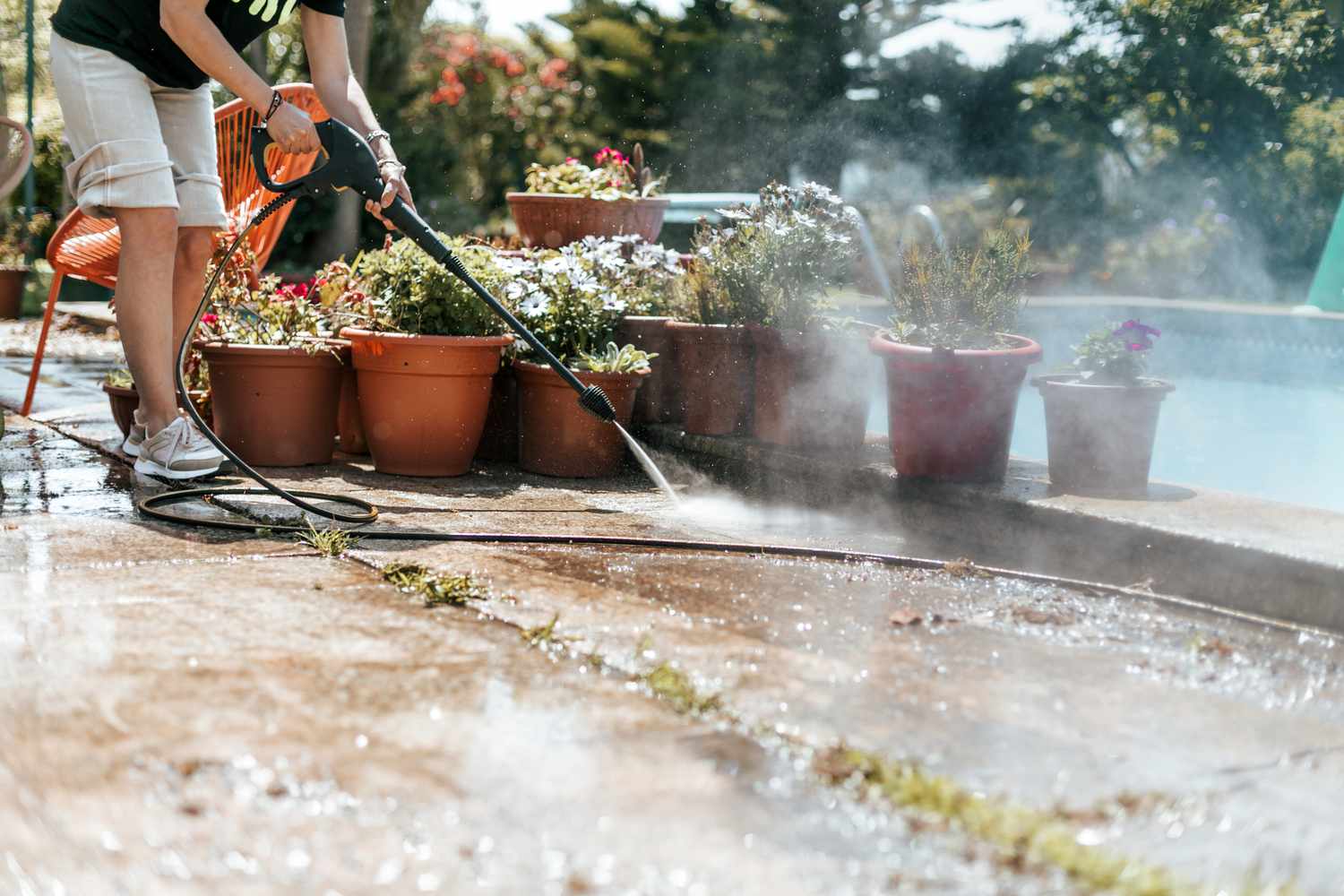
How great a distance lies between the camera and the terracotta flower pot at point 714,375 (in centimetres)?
335

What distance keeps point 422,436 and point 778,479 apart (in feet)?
2.81

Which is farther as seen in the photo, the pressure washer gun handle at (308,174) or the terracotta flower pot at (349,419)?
the terracotta flower pot at (349,419)

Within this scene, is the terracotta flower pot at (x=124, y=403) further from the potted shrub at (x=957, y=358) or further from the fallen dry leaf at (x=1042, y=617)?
the fallen dry leaf at (x=1042, y=617)

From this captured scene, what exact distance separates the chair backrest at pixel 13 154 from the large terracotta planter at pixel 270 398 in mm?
560

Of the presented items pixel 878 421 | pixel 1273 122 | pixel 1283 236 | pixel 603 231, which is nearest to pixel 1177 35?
pixel 1273 122

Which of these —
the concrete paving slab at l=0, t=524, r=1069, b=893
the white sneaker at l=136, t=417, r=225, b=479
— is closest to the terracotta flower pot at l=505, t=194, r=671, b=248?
the white sneaker at l=136, t=417, r=225, b=479

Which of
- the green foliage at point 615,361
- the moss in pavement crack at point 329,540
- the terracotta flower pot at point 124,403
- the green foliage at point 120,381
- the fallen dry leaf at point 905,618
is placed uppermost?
the green foliage at point 615,361

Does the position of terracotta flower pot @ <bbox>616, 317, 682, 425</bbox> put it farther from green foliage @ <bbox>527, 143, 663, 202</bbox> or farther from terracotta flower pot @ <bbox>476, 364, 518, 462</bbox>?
green foliage @ <bbox>527, 143, 663, 202</bbox>

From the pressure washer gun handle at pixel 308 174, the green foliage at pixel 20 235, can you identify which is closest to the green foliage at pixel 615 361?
the pressure washer gun handle at pixel 308 174

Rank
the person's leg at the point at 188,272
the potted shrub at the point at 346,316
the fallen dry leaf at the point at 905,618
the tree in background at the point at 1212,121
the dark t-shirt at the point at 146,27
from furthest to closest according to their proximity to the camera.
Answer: the tree in background at the point at 1212,121 → the potted shrub at the point at 346,316 → the person's leg at the point at 188,272 → the dark t-shirt at the point at 146,27 → the fallen dry leaf at the point at 905,618

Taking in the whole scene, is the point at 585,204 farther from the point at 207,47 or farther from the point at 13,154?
the point at 13,154

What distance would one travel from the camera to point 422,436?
3172 millimetres

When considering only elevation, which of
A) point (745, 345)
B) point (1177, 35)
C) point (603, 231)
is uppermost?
point (1177, 35)

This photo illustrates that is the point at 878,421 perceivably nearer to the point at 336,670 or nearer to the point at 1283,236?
the point at 336,670
